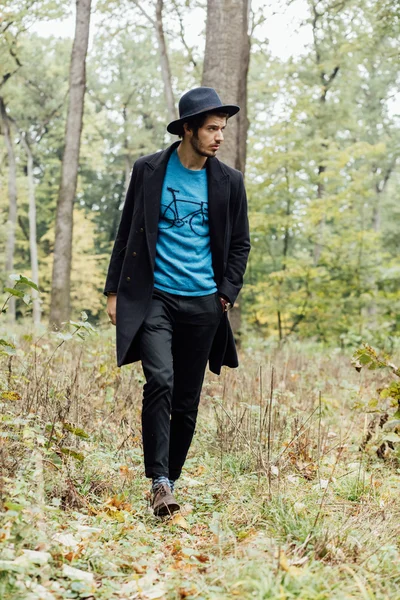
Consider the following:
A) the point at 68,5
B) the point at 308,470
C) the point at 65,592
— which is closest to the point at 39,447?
the point at 65,592

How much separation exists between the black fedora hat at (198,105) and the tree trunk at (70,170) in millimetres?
11082

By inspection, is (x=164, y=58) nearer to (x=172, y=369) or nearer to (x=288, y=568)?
(x=172, y=369)

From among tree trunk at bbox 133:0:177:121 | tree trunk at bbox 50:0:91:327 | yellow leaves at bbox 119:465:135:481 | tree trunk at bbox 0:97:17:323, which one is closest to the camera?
yellow leaves at bbox 119:465:135:481

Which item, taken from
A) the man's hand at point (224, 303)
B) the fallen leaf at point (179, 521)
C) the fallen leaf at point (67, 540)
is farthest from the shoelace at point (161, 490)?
the man's hand at point (224, 303)

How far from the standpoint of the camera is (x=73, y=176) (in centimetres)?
1527

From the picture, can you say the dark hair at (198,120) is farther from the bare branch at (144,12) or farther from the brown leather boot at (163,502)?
the bare branch at (144,12)

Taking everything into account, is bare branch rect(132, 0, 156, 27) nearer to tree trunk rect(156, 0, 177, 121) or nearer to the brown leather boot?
tree trunk rect(156, 0, 177, 121)

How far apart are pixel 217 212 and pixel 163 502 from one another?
169 cm

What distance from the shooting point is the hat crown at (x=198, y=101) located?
3.91m

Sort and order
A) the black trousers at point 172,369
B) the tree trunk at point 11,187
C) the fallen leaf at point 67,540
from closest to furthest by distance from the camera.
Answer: the fallen leaf at point 67,540 < the black trousers at point 172,369 < the tree trunk at point 11,187

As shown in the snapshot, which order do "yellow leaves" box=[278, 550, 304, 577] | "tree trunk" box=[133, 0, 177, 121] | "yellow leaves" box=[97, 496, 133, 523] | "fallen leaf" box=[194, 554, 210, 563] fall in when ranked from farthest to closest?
"tree trunk" box=[133, 0, 177, 121] < "yellow leaves" box=[97, 496, 133, 523] < "fallen leaf" box=[194, 554, 210, 563] < "yellow leaves" box=[278, 550, 304, 577]

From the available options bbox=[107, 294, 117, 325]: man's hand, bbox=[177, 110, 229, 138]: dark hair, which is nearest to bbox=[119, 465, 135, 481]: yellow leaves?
bbox=[107, 294, 117, 325]: man's hand

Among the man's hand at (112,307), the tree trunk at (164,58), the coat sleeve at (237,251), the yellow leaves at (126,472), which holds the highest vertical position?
the tree trunk at (164,58)

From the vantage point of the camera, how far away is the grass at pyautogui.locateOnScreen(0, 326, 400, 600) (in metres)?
2.57
